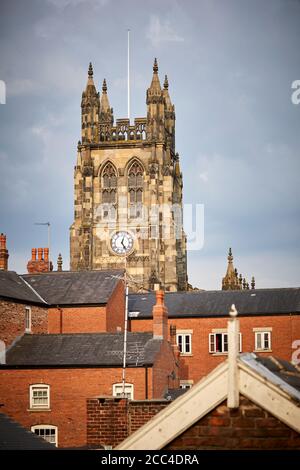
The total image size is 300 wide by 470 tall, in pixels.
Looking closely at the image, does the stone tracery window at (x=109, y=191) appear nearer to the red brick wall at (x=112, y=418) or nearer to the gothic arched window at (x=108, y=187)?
the gothic arched window at (x=108, y=187)

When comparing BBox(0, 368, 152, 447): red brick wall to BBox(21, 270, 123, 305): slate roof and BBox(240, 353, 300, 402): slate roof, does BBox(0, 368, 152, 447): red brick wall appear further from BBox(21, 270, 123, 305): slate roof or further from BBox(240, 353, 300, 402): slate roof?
BBox(240, 353, 300, 402): slate roof

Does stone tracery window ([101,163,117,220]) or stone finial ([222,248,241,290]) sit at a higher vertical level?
stone tracery window ([101,163,117,220])

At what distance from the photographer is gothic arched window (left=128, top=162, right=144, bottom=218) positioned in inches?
3351

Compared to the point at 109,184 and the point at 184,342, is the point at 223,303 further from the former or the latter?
the point at 109,184

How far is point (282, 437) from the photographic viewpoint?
687cm

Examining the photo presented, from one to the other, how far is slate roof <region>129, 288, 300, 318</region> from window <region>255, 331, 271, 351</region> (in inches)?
50.0

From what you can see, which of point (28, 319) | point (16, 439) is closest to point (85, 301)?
point (28, 319)

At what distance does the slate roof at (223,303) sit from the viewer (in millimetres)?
53281

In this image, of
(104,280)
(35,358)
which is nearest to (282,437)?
(35,358)

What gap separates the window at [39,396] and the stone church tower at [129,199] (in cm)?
3939

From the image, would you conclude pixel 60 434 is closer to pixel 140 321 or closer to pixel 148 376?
pixel 148 376

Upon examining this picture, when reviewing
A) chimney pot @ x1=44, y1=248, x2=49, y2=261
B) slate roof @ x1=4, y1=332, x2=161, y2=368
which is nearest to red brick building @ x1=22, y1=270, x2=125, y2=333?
slate roof @ x1=4, y1=332, x2=161, y2=368

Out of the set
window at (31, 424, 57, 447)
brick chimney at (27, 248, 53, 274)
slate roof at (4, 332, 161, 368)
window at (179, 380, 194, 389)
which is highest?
brick chimney at (27, 248, 53, 274)
